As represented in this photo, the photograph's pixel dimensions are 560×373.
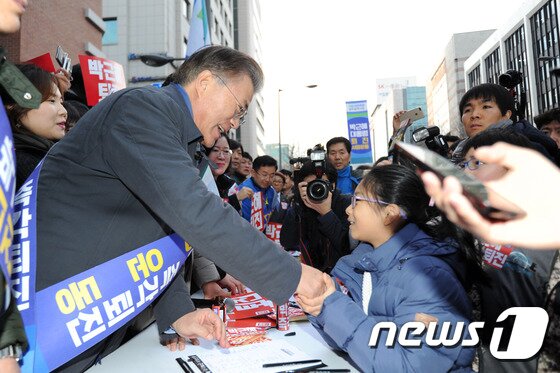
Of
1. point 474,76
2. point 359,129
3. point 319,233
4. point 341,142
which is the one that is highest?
point 474,76

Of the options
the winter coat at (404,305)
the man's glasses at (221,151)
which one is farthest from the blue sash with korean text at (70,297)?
the man's glasses at (221,151)

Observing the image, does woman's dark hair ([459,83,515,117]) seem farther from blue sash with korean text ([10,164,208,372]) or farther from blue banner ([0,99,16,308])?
blue banner ([0,99,16,308])

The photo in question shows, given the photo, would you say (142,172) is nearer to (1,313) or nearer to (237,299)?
(1,313)

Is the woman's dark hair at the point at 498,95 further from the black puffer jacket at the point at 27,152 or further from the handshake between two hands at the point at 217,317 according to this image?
the black puffer jacket at the point at 27,152

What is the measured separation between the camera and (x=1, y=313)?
794 mm

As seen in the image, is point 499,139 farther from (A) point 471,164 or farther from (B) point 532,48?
(B) point 532,48

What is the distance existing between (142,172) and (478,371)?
1312 mm

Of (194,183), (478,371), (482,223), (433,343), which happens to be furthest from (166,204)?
(478,371)

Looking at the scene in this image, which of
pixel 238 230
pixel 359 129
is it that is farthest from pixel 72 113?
pixel 359 129

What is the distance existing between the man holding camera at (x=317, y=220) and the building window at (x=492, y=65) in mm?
53283

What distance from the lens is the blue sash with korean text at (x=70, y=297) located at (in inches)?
47.6

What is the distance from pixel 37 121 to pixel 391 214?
74.0 inches

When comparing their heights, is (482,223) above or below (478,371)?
above

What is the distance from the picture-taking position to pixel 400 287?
65.6 inches
